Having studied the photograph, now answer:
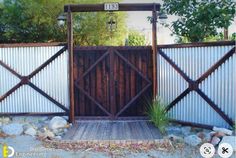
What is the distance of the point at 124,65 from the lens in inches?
299

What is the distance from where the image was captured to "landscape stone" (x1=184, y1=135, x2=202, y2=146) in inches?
225

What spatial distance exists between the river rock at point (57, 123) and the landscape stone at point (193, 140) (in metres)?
2.70

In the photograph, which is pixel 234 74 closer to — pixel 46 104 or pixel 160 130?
pixel 160 130

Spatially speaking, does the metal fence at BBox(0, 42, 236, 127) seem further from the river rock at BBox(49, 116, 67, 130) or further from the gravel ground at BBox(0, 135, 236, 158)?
the gravel ground at BBox(0, 135, 236, 158)

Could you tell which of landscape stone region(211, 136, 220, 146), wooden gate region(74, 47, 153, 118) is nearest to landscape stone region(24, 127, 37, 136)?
wooden gate region(74, 47, 153, 118)

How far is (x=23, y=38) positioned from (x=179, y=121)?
261 inches

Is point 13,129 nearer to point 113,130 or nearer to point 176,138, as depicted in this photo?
point 113,130

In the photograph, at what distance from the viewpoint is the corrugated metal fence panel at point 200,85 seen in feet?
20.3

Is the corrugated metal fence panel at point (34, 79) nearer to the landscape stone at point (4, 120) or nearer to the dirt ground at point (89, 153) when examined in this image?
the landscape stone at point (4, 120)

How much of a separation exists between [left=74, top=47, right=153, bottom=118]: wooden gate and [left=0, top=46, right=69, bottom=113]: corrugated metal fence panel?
13.9 inches

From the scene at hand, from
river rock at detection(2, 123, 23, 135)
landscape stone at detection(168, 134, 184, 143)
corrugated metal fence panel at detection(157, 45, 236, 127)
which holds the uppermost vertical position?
corrugated metal fence panel at detection(157, 45, 236, 127)

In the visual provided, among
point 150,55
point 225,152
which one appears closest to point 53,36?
point 150,55

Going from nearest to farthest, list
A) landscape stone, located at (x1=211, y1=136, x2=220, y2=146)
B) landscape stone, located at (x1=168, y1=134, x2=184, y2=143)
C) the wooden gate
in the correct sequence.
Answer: landscape stone, located at (x1=211, y1=136, x2=220, y2=146) < landscape stone, located at (x1=168, y1=134, x2=184, y2=143) < the wooden gate

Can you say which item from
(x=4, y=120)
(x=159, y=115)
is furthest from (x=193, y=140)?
(x=4, y=120)
